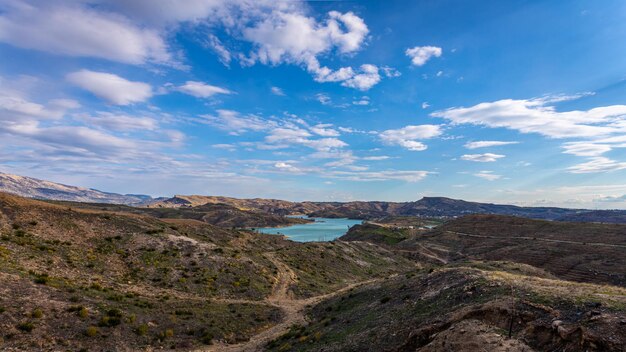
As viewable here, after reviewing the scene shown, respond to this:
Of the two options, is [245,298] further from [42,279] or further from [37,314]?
[37,314]

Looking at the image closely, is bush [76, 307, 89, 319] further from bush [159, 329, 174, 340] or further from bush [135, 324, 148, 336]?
bush [159, 329, 174, 340]

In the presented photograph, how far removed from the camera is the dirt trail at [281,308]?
30.9 metres

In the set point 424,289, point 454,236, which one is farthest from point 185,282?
point 454,236

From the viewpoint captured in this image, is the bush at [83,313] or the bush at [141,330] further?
the bush at [141,330]

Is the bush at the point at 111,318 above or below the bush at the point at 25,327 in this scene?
below

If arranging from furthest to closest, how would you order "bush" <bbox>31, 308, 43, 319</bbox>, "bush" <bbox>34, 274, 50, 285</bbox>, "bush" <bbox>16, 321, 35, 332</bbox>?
1. "bush" <bbox>34, 274, 50, 285</bbox>
2. "bush" <bbox>31, 308, 43, 319</bbox>
3. "bush" <bbox>16, 321, 35, 332</bbox>

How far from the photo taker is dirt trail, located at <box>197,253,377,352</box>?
101ft

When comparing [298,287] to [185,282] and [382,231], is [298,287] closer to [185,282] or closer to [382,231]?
[185,282]

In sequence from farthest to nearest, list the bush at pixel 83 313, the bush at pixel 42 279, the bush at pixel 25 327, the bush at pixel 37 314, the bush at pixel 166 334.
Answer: the bush at pixel 42 279, the bush at pixel 166 334, the bush at pixel 83 313, the bush at pixel 37 314, the bush at pixel 25 327

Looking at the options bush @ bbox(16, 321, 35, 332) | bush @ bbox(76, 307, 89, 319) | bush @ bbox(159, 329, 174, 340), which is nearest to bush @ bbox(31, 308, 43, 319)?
bush @ bbox(16, 321, 35, 332)

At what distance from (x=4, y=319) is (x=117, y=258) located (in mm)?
22639

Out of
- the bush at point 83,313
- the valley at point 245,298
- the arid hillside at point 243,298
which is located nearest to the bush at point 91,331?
the valley at point 245,298

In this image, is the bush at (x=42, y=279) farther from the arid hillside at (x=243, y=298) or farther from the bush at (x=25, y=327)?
the bush at (x=25, y=327)

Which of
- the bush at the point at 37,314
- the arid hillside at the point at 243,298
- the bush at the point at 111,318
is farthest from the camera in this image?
the bush at the point at 111,318
